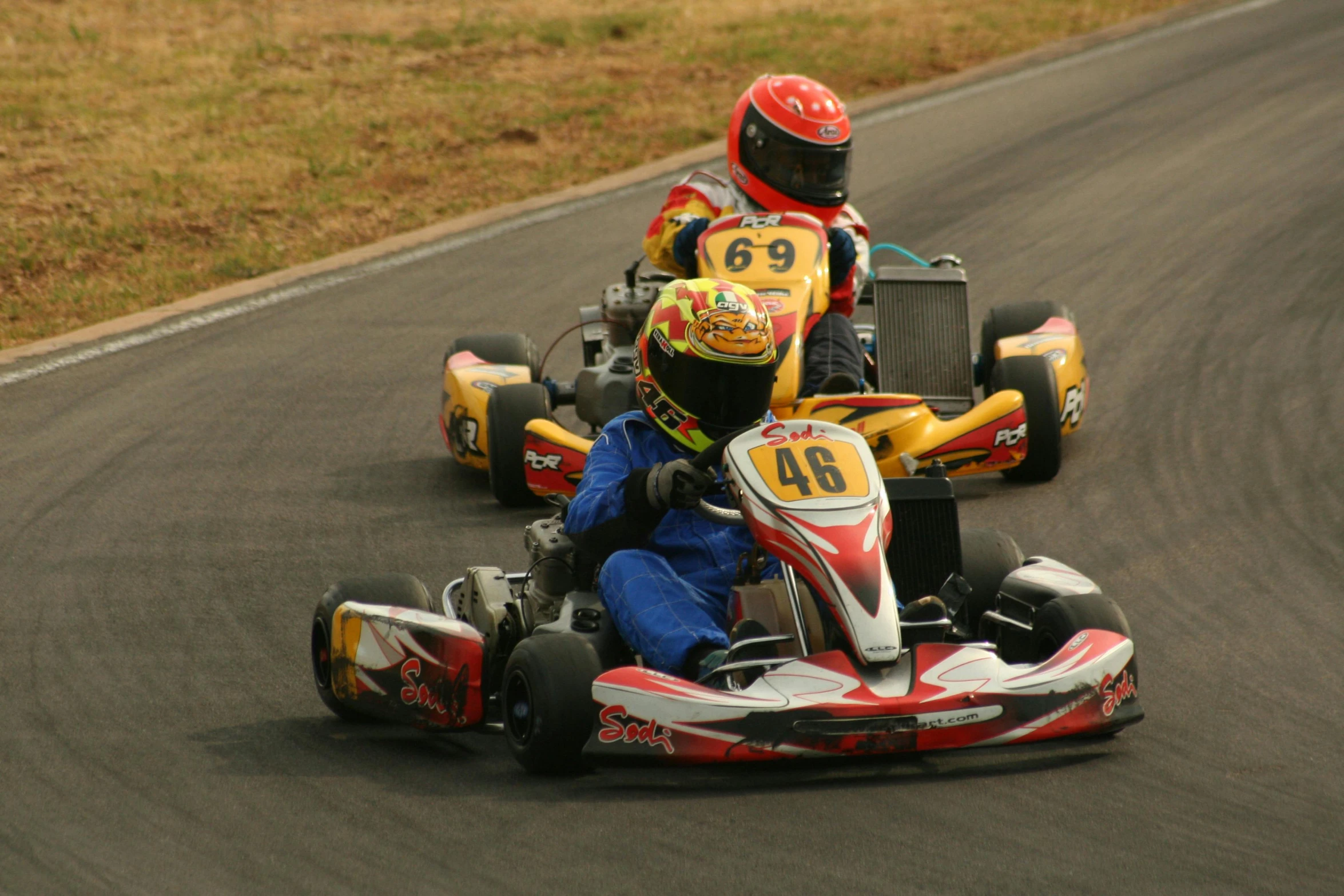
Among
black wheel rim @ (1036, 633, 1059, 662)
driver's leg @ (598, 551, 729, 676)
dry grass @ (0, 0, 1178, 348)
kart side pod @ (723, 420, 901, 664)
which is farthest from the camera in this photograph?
dry grass @ (0, 0, 1178, 348)

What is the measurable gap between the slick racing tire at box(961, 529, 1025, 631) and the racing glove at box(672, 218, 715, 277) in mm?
2796

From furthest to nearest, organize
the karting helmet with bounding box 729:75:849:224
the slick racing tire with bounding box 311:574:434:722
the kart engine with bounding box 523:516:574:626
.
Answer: the karting helmet with bounding box 729:75:849:224, the slick racing tire with bounding box 311:574:434:722, the kart engine with bounding box 523:516:574:626

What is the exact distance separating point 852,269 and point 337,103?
896 centimetres

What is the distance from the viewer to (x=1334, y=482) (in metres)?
6.83

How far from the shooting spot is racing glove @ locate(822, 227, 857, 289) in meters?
7.35

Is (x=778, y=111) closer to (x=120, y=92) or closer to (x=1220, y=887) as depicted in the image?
(x=1220, y=887)

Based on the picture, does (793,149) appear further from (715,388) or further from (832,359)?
(715,388)

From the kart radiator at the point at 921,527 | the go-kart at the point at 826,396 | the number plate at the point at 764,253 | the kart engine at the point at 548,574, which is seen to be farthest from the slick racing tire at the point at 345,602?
the number plate at the point at 764,253

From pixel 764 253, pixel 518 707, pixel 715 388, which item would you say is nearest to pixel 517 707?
pixel 518 707

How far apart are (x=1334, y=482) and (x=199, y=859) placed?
4.69m

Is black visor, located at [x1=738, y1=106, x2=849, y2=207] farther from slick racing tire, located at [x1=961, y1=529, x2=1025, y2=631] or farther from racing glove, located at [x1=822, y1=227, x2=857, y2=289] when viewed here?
slick racing tire, located at [x1=961, y1=529, x2=1025, y2=631]

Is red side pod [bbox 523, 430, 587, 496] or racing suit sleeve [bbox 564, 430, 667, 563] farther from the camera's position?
red side pod [bbox 523, 430, 587, 496]

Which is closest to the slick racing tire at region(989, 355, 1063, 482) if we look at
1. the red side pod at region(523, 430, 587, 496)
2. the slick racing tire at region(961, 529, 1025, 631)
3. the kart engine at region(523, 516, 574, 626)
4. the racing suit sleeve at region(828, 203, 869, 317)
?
the racing suit sleeve at region(828, 203, 869, 317)

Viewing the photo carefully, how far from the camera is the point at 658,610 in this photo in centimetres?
416
